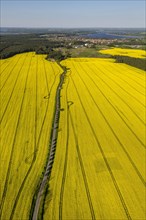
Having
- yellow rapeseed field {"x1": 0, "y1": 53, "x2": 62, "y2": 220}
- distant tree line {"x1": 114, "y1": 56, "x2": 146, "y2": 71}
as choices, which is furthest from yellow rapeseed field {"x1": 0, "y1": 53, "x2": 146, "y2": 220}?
distant tree line {"x1": 114, "y1": 56, "x2": 146, "y2": 71}

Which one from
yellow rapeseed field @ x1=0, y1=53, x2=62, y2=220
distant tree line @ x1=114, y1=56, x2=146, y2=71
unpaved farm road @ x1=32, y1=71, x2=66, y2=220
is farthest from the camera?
distant tree line @ x1=114, y1=56, x2=146, y2=71

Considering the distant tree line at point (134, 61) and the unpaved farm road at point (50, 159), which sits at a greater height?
the distant tree line at point (134, 61)

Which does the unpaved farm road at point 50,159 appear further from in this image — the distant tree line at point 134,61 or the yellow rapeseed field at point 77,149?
the distant tree line at point 134,61

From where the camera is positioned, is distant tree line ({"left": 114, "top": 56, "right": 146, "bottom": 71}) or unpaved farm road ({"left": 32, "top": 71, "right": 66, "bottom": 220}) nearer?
unpaved farm road ({"left": 32, "top": 71, "right": 66, "bottom": 220})

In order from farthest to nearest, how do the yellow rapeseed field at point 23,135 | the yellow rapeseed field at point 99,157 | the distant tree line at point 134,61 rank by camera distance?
the distant tree line at point 134,61 → the yellow rapeseed field at point 23,135 → the yellow rapeseed field at point 99,157

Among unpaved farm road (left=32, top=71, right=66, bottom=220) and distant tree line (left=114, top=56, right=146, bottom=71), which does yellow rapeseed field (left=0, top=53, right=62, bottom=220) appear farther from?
distant tree line (left=114, top=56, right=146, bottom=71)

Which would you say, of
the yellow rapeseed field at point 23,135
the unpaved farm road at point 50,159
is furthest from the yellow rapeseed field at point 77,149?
the unpaved farm road at point 50,159

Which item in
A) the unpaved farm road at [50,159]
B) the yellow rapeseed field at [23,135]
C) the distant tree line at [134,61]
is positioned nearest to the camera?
the unpaved farm road at [50,159]

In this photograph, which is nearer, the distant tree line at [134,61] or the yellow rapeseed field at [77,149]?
the yellow rapeseed field at [77,149]
